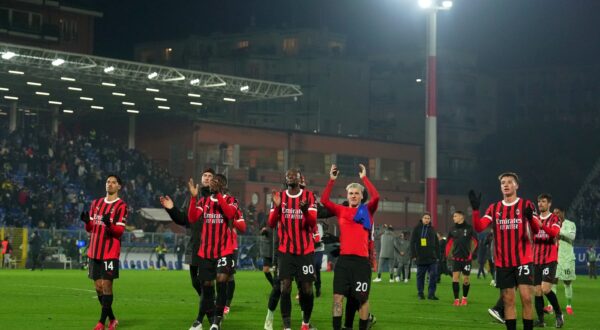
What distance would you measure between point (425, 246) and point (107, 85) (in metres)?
36.5

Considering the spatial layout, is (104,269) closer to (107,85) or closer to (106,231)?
(106,231)

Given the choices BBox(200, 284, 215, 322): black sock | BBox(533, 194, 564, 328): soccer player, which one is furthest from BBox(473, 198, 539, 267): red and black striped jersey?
BBox(200, 284, 215, 322): black sock

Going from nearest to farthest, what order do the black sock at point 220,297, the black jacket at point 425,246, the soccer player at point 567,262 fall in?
the black sock at point 220,297, the soccer player at point 567,262, the black jacket at point 425,246

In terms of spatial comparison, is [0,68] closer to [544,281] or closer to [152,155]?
[152,155]

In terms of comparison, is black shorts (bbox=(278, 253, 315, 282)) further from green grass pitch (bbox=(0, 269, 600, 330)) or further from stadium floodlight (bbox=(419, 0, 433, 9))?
stadium floodlight (bbox=(419, 0, 433, 9))

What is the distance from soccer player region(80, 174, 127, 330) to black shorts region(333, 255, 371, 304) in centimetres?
331

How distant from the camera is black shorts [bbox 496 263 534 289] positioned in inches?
559

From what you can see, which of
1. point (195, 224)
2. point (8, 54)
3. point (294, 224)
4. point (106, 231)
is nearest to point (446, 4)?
point (8, 54)

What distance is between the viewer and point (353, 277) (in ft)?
45.6

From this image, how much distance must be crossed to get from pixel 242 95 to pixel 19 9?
734 inches

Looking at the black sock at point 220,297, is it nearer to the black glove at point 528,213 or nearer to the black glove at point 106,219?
the black glove at point 106,219

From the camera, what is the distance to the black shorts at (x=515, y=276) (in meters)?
14.2

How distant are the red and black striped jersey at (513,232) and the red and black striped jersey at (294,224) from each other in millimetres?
2443

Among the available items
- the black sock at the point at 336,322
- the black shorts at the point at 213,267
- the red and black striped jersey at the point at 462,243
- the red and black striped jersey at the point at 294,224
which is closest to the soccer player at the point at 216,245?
the black shorts at the point at 213,267
